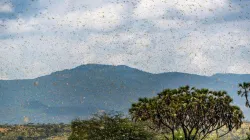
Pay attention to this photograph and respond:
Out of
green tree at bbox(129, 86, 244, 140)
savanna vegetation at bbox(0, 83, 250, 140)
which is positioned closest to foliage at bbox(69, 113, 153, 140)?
savanna vegetation at bbox(0, 83, 250, 140)

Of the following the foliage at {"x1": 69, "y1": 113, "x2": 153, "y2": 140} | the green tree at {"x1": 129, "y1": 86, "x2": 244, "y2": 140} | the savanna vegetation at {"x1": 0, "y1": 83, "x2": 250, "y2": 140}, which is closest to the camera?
the foliage at {"x1": 69, "y1": 113, "x2": 153, "y2": 140}

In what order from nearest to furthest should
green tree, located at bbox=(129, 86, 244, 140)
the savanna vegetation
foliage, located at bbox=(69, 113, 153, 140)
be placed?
foliage, located at bbox=(69, 113, 153, 140)
the savanna vegetation
green tree, located at bbox=(129, 86, 244, 140)

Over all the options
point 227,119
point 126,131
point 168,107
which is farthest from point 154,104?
point 227,119

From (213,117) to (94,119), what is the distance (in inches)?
879

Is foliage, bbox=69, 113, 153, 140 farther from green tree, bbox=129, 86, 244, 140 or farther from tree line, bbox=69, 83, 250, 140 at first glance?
green tree, bbox=129, 86, 244, 140

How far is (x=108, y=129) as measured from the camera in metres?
68.2

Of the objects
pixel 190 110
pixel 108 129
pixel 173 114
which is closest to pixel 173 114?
pixel 173 114

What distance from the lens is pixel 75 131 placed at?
237 ft

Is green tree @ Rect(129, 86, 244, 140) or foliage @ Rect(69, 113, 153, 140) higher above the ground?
green tree @ Rect(129, 86, 244, 140)

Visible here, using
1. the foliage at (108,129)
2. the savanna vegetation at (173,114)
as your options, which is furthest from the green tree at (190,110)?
the foliage at (108,129)

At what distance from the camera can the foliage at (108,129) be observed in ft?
221

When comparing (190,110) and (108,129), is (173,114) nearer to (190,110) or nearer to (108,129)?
(190,110)

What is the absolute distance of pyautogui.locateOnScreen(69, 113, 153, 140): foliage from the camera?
6725 centimetres

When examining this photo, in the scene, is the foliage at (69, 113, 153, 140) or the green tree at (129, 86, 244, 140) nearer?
the foliage at (69, 113, 153, 140)
